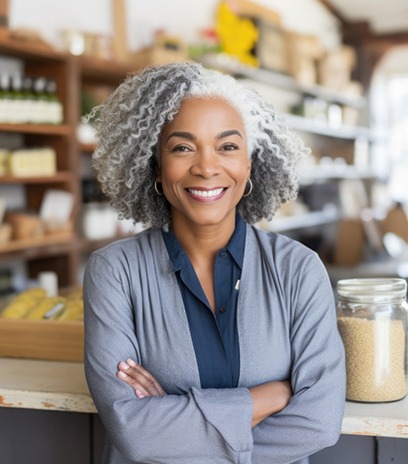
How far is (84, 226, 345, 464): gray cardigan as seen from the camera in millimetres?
1353

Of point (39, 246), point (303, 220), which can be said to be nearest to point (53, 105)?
point (39, 246)

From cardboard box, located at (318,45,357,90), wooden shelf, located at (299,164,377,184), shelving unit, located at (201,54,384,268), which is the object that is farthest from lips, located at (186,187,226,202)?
cardboard box, located at (318,45,357,90)

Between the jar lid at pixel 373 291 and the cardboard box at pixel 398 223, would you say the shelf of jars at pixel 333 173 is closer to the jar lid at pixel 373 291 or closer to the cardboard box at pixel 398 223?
the cardboard box at pixel 398 223

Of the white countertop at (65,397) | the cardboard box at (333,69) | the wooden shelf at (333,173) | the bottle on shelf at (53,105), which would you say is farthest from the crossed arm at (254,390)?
the cardboard box at (333,69)

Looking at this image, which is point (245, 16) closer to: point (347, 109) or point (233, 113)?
point (347, 109)

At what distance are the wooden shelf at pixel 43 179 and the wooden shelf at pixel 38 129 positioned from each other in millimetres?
216

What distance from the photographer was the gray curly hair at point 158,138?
1482 mm

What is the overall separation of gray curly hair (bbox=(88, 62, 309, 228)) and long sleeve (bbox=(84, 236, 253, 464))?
15cm

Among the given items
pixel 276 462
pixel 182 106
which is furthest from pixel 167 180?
pixel 276 462

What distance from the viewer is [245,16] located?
21.0 ft

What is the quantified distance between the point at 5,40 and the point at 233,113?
2.53 meters

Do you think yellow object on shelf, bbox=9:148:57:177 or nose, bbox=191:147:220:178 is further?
yellow object on shelf, bbox=9:148:57:177

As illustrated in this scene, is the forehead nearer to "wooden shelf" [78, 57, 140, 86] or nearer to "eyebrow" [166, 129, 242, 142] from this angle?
"eyebrow" [166, 129, 242, 142]

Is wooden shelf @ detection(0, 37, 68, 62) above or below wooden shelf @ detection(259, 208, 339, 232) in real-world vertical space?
above
